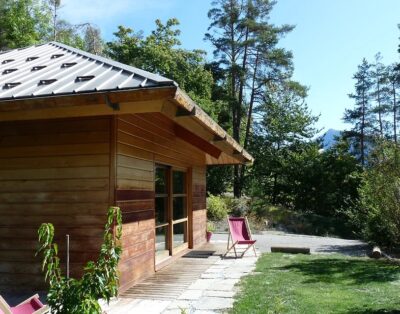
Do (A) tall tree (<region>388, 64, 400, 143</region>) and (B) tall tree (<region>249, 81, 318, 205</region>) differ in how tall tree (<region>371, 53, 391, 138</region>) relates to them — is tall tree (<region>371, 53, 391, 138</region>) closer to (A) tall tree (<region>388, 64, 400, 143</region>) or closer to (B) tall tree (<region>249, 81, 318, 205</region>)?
(A) tall tree (<region>388, 64, 400, 143</region>)

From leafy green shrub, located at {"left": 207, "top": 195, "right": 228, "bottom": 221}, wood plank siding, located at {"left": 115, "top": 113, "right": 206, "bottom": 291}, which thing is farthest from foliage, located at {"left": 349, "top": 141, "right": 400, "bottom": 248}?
leafy green shrub, located at {"left": 207, "top": 195, "right": 228, "bottom": 221}

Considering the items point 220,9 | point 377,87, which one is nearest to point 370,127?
point 377,87

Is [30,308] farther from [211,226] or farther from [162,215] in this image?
[211,226]

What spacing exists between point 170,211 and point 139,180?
2.09 m

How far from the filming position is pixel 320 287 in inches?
228

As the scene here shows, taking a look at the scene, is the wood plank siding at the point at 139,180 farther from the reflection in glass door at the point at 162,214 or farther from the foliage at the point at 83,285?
the foliage at the point at 83,285

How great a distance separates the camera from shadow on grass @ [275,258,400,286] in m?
6.39

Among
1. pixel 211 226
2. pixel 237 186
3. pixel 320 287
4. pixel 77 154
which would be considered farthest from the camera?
pixel 237 186

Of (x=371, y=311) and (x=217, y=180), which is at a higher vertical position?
(x=217, y=180)

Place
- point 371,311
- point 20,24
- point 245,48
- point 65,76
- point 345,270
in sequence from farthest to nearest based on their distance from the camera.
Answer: point 245,48
point 20,24
point 345,270
point 65,76
point 371,311

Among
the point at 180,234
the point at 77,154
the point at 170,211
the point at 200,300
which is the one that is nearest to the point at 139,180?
the point at 77,154

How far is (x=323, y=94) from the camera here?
82.4 ft

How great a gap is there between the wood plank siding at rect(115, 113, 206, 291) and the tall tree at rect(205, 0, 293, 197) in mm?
18888

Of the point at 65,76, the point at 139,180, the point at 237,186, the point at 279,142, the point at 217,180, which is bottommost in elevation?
the point at 139,180
